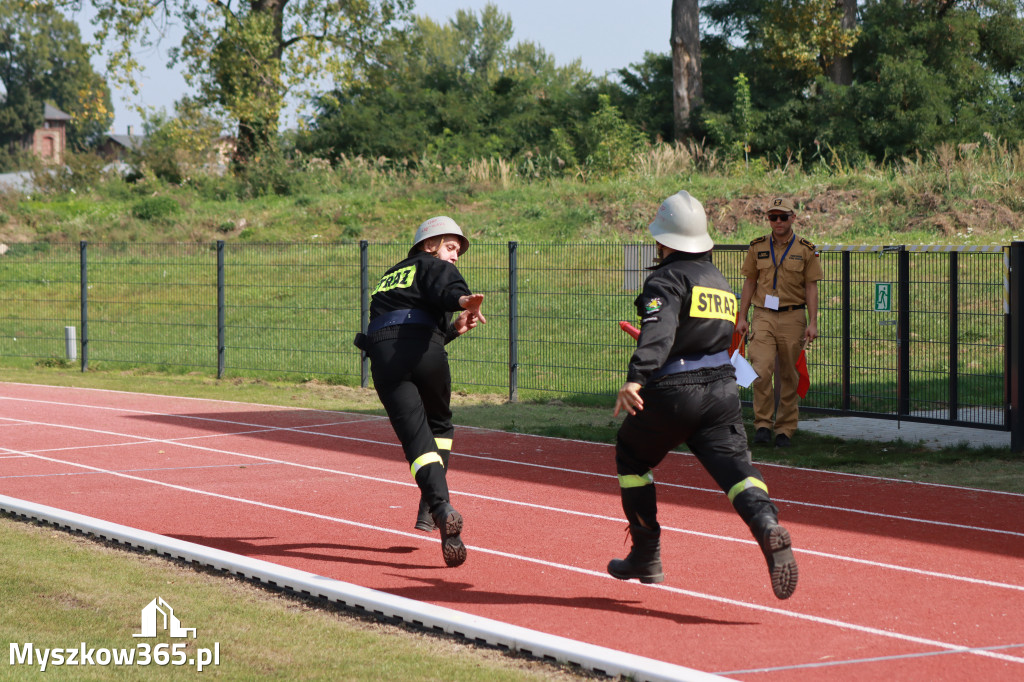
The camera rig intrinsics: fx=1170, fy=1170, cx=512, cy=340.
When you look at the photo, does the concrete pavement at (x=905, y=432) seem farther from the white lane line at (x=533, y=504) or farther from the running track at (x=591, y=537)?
the white lane line at (x=533, y=504)

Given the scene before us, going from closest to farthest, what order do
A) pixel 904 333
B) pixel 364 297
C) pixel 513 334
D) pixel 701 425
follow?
pixel 701 425, pixel 904 333, pixel 513 334, pixel 364 297

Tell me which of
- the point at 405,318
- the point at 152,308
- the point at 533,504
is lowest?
the point at 533,504

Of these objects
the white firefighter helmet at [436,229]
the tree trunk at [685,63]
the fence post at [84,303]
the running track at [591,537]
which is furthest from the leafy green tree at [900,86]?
the white firefighter helmet at [436,229]

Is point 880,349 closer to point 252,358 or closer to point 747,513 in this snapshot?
point 747,513

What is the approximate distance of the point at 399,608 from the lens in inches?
227

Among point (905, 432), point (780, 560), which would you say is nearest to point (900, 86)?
point (905, 432)

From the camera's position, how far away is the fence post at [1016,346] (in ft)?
35.2

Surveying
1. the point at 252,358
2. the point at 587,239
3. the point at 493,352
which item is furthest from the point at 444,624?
the point at 587,239

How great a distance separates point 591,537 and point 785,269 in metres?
4.29

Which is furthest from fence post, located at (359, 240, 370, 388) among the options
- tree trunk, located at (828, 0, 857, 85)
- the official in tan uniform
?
tree trunk, located at (828, 0, 857, 85)

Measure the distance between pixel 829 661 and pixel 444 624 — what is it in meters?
1.77

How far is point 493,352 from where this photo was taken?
17.1 m

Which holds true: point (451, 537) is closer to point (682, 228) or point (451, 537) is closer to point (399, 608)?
point (399, 608)

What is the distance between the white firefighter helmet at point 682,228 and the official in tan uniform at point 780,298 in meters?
5.03
